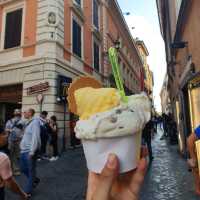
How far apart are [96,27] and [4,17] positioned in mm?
6551

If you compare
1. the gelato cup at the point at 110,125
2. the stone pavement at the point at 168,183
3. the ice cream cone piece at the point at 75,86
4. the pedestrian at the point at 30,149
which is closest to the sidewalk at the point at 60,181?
the pedestrian at the point at 30,149

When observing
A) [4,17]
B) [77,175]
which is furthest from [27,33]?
[77,175]

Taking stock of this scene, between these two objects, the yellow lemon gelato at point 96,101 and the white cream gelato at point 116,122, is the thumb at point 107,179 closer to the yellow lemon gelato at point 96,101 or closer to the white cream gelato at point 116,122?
the white cream gelato at point 116,122

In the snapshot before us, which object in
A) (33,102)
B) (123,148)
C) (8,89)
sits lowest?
(123,148)

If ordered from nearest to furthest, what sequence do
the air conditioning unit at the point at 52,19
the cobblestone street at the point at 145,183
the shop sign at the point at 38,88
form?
the cobblestone street at the point at 145,183, the shop sign at the point at 38,88, the air conditioning unit at the point at 52,19

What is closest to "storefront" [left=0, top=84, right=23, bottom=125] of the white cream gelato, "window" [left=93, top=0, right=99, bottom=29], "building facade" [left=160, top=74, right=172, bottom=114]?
"window" [left=93, top=0, right=99, bottom=29]

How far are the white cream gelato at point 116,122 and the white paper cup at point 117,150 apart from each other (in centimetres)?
3

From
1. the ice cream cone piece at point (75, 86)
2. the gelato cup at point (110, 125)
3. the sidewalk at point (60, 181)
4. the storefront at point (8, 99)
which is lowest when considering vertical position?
the sidewalk at point (60, 181)

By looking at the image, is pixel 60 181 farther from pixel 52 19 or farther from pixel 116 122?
pixel 52 19

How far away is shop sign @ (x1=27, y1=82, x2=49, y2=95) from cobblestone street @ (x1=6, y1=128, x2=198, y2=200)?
12.2 feet

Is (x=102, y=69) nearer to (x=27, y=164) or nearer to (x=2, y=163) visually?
(x=27, y=164)

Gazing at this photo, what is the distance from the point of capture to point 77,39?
13578 millimetres

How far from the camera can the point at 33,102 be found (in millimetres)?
10594

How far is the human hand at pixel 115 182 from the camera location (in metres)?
1.06
